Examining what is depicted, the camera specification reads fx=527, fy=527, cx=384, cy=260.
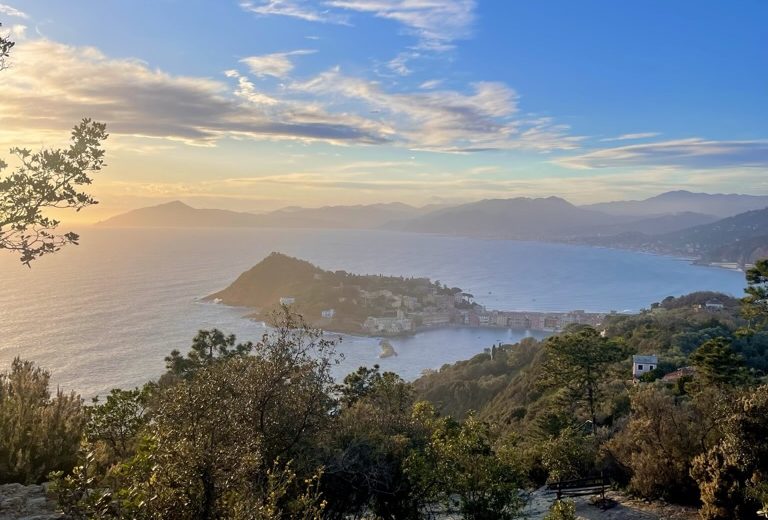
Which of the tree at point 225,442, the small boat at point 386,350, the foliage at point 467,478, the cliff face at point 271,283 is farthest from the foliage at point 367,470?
the cliff face at point 271,283

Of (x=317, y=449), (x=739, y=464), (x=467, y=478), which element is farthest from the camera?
(x=739, y=464)

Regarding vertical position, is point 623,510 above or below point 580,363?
below

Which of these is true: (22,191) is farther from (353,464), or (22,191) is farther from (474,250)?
(474,250)

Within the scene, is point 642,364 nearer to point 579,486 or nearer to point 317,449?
point 579,486

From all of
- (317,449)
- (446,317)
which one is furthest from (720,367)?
(446,317)

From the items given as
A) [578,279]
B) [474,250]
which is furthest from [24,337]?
[474,250]

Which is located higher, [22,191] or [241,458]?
[22,191]
